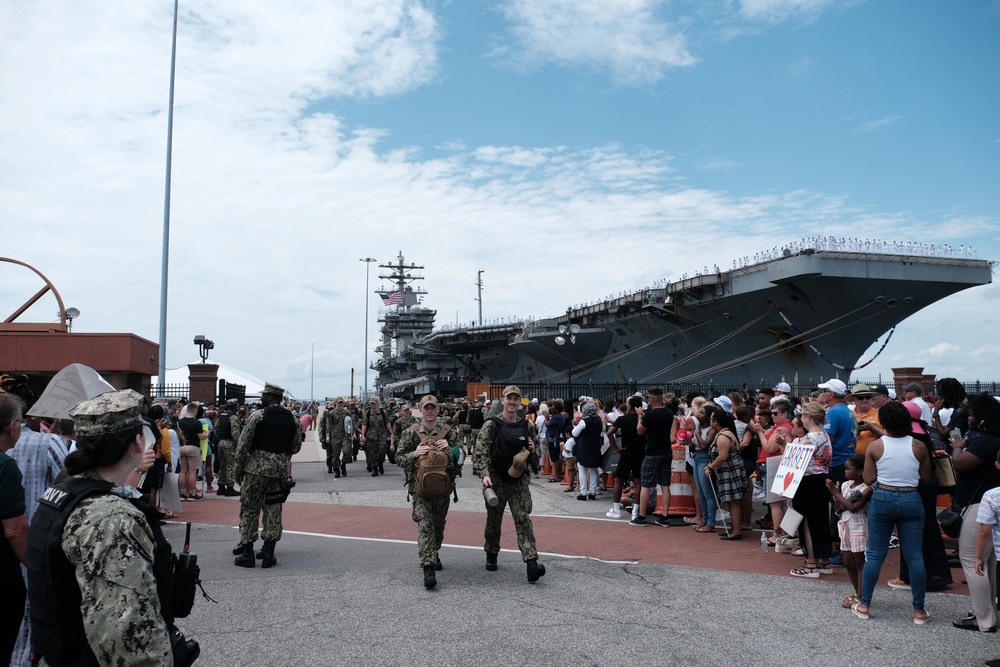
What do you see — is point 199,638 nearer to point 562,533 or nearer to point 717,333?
point 562,533

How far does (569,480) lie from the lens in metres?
12.9

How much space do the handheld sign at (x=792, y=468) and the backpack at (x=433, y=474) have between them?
300 centimetres

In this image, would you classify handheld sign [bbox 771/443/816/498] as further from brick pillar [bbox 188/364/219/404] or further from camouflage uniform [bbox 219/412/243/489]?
brick pillar [bbox 188/364/219/404]

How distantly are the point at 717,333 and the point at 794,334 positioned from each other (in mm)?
3224

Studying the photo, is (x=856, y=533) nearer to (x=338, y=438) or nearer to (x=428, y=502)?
(x=428, y=502)

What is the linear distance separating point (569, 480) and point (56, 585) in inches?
445

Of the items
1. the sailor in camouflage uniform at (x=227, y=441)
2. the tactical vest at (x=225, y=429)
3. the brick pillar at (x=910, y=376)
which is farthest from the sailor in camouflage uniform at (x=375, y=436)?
the brick pillar at (x=910, y=376)

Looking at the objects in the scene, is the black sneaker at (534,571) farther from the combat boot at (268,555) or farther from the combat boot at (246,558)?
the combat boot at (246,558)

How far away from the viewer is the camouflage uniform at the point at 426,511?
19.6ft

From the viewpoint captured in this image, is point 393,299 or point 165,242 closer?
point 165,242

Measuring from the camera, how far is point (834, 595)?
579cm

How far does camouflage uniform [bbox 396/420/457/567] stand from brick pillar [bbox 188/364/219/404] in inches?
681

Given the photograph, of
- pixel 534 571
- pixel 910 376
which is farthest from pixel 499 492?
pixel 910 376

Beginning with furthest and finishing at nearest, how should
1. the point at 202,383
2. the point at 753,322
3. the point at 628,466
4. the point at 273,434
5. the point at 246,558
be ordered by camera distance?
1. the point at 753,322
2. the point at 202,383
3. the point at 628,466
4. the point at 273,434
5. the point at 246,558
